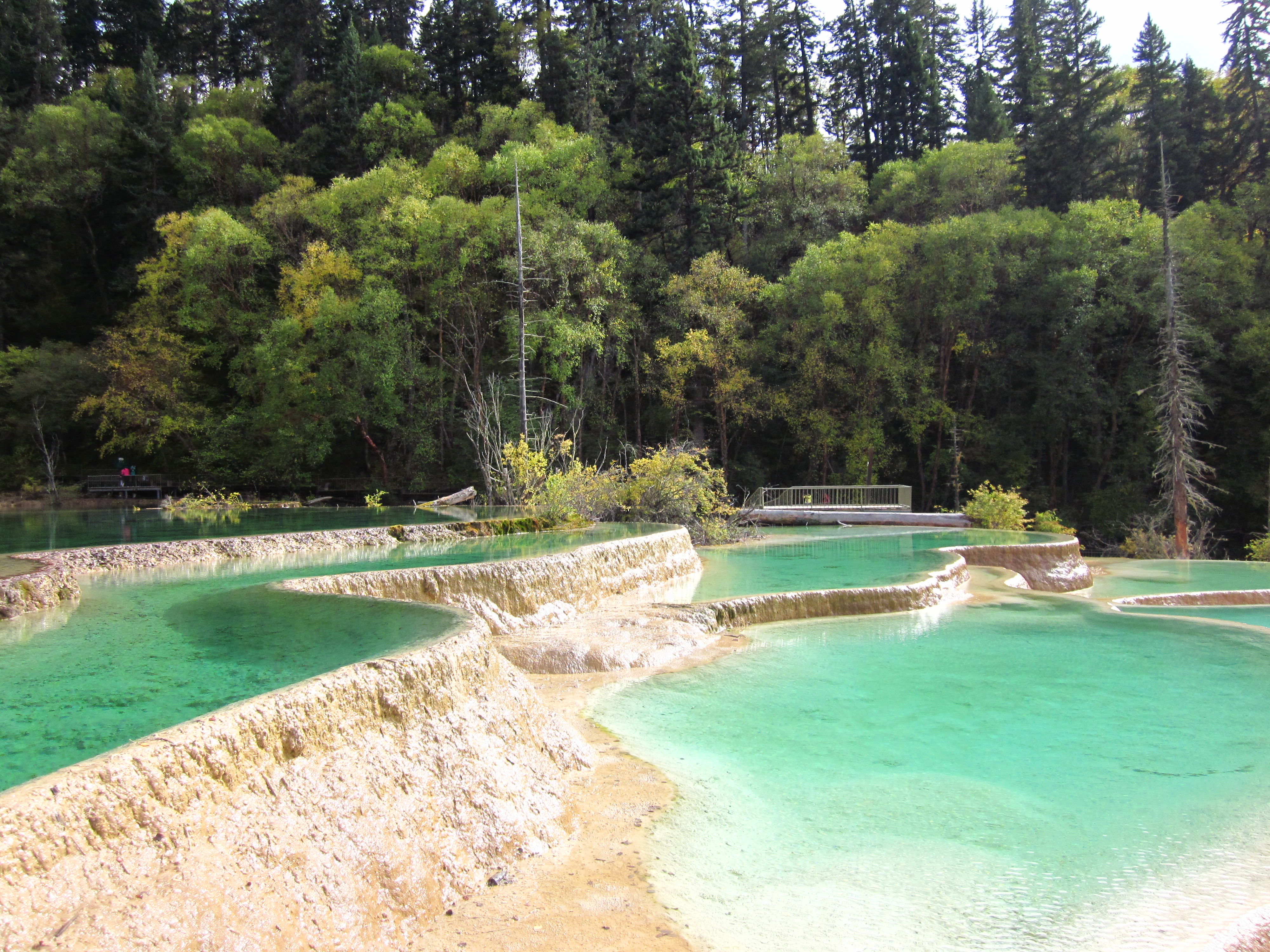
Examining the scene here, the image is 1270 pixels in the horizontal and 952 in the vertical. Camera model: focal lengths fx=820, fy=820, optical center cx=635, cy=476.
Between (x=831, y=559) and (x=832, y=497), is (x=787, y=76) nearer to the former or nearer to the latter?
(x=832, y=497)

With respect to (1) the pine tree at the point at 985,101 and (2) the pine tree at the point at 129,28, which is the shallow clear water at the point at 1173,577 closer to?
(1) the pine tree at the point at 985,101

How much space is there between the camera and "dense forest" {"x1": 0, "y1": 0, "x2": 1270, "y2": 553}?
23938 mm

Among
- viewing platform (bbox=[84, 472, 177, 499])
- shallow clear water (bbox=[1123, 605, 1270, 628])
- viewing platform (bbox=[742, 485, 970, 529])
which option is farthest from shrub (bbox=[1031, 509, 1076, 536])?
viewing platform (bbox=[84, 472, 177, 499])

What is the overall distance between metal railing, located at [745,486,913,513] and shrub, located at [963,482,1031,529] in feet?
9.60

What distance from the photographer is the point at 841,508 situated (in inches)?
863

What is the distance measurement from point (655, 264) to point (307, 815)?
2462 centimetres

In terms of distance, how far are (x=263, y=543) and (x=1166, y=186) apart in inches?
834

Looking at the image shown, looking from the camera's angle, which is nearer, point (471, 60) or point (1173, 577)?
point (1173, 577)

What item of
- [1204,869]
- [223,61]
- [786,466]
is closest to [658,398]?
[786,466]

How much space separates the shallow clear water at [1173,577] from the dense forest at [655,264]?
4.92 meters

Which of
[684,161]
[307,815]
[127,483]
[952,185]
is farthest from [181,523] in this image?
[952,185]

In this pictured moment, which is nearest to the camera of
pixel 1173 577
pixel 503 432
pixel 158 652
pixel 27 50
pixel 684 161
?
pixel 158 652

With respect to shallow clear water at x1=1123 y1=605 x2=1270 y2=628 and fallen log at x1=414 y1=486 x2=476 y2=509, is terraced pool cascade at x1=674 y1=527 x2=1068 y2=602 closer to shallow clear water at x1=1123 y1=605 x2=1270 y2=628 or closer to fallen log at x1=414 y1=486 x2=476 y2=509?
shallow clear water at x1=1123 y1=605 x2=1270 y2=628

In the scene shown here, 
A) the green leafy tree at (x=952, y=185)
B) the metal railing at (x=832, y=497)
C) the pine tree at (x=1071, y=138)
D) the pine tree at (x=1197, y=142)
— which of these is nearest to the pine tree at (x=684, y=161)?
the green leafy tree at (x=952, y=185)
